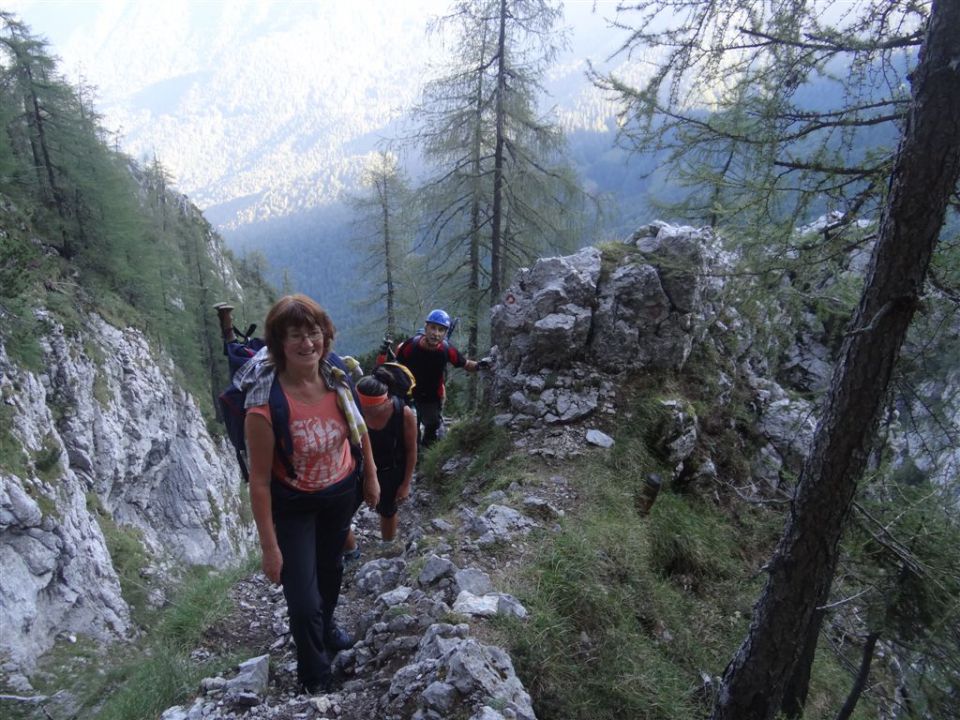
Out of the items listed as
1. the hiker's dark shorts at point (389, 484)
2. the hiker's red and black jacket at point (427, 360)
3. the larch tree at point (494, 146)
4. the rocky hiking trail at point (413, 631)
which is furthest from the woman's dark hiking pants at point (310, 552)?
the larch tree at point (494, 146)

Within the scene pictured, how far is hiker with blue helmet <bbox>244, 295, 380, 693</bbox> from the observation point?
2.88m

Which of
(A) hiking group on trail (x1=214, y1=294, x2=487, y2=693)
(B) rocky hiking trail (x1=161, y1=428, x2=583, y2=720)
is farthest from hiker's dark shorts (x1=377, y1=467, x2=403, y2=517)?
(A) hiking group on trail (x1=214, y1=294, x2=487, y2=693)

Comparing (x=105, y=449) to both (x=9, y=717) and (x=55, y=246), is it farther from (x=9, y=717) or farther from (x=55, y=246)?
(x=9, y=717)

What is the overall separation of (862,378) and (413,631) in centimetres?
296

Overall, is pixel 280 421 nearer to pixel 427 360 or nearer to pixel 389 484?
pixel 389 484

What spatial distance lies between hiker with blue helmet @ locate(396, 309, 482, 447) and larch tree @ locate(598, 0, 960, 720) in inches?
126

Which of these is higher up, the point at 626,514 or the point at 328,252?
the point at 328,252

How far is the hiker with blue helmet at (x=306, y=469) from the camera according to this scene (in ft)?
9.44

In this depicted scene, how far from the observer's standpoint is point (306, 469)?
300cm

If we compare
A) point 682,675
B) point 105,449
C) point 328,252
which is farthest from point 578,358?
point 328,252

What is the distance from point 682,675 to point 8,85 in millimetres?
27878

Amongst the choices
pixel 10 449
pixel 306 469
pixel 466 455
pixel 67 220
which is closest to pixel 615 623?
pixel 306 469

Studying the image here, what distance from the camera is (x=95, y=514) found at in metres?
14.9

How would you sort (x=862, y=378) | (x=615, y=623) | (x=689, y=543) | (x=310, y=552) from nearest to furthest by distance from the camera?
1. (x=862, y=378)
2. (x=310, y=552)
3. (x=615, y=623)
4. (x=689, y=543)
